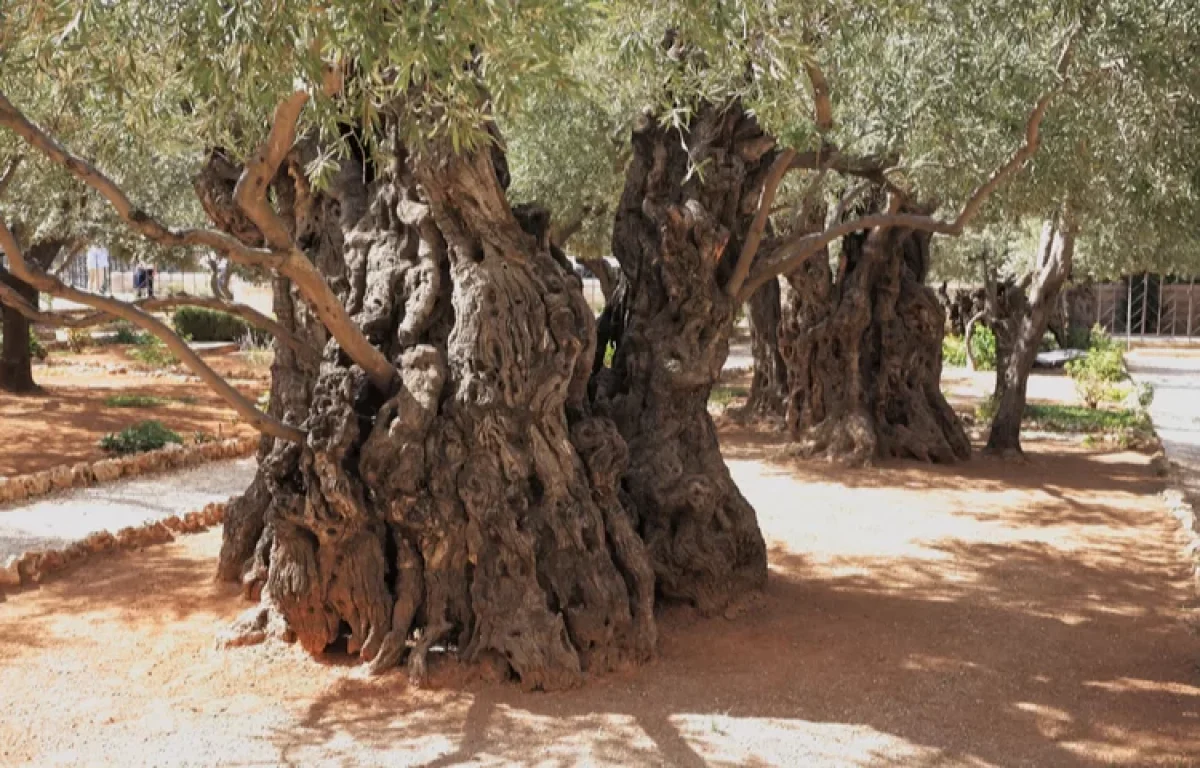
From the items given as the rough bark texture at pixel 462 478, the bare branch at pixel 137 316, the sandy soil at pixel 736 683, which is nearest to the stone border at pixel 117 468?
the sandy soil at pixel 736 683

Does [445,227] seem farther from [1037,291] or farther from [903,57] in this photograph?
[1037,291]

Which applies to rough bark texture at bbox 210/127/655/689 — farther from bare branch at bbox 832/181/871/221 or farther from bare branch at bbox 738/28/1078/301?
bare branch at bbox 832/181/871/221

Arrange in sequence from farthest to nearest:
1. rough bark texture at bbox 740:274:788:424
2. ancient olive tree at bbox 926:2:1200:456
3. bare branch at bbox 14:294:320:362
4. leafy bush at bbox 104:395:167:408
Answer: rough bark texture at bbox 740:274:788:424 < leafy bush at bbox 104:395:167:408 < ancient olive tree at bbox 926:2:1200:456 < bare branch at bbox 14:294:320:362

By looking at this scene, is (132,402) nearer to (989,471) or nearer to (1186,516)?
(989,471)

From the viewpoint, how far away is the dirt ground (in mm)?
12078

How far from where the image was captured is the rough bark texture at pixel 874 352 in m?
12.7

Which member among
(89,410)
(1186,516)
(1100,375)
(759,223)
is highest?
(759,223)

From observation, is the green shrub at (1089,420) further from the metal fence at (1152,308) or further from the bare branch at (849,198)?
the metal fence at (1152,308)

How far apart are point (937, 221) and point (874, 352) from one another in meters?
5.25

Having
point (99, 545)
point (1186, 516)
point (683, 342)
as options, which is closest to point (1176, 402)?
point (1186, 516)

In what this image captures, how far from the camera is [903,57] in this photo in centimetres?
784

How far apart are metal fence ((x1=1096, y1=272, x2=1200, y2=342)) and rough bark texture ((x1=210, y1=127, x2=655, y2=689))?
29.8 metres

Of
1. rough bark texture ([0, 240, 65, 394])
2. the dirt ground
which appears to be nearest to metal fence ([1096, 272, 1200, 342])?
the dirt ground

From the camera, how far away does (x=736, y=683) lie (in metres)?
5.89
